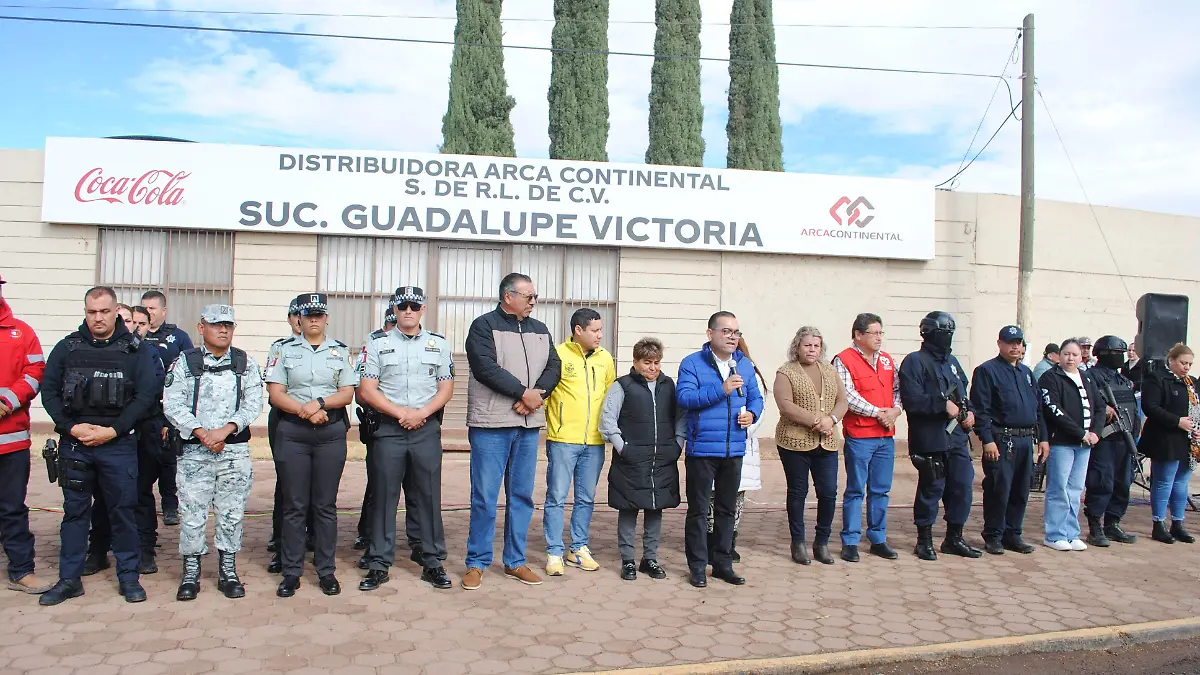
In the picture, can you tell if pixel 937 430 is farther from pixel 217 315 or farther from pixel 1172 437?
pixel 217 315

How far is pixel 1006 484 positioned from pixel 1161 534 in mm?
2000

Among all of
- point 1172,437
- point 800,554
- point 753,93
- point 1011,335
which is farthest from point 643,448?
point 753,93

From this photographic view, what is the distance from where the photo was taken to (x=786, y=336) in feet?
45.6

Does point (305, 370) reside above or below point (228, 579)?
above

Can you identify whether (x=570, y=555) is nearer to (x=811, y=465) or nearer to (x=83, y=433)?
(x=811, y=465)

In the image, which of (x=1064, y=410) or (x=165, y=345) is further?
(x=1064, y=410)

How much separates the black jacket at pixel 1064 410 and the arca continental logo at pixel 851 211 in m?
6.02

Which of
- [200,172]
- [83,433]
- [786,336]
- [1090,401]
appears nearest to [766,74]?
[786,336]

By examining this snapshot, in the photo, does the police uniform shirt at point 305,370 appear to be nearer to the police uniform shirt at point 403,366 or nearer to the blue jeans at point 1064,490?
the police uniform shirt at point 403,366

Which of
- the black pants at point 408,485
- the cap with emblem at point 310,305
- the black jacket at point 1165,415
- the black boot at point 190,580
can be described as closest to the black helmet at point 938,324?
the black jacket at point 1165,415

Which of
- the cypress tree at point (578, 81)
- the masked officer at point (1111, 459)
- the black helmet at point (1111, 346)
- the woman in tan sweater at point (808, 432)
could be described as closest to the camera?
the woman in tan sweater at point (808, 432)

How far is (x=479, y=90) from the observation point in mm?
22875

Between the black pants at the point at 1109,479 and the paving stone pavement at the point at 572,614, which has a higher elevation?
the black pants at the point at 1109,479

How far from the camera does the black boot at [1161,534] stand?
27.2ft
